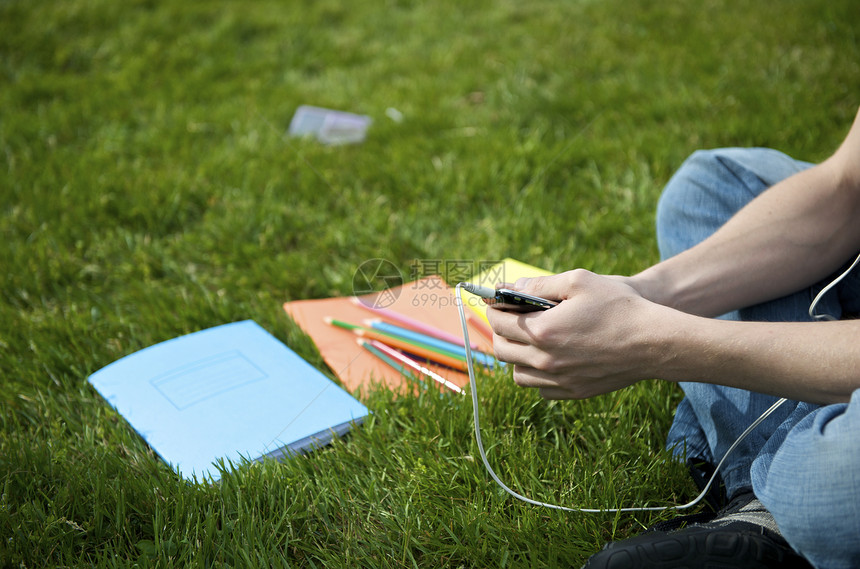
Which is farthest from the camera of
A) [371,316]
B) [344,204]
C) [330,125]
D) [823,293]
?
[330,125]

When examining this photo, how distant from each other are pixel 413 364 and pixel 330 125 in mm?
1658

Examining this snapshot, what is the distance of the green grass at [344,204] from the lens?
1.25 metres

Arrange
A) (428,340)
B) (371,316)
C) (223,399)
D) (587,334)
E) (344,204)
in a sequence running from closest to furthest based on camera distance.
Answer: (587,334), (223,399), (428,340), (371,316), (344,204)

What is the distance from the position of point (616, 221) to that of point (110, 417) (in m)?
1.63

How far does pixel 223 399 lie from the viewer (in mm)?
1567

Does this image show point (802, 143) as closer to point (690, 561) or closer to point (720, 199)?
point (720, 199)

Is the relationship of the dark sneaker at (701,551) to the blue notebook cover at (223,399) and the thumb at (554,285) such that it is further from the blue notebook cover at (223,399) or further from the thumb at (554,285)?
the blue notebook cover at (223,399)

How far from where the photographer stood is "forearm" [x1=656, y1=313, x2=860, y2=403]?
96cm

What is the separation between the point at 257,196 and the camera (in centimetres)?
251

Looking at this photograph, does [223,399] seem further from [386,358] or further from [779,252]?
[779,252]

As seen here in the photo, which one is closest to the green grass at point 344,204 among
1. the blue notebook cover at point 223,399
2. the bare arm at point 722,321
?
the blue notebook cover at point 223,399

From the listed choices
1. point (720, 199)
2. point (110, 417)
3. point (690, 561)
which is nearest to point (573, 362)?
point (690, 561)

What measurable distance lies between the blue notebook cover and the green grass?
57 millimetres

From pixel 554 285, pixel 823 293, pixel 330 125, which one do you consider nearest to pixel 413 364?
pixel 554 285
